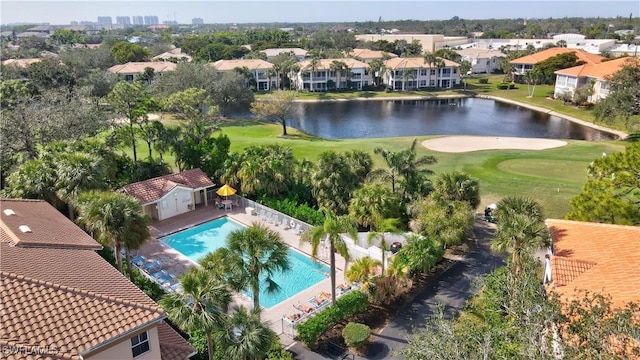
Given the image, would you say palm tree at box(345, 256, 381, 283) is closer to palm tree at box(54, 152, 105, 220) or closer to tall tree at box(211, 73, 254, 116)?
palm tree at box(54, 152, 105, 220)

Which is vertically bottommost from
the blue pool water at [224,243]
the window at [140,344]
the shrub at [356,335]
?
the blue pool water at [224,243]

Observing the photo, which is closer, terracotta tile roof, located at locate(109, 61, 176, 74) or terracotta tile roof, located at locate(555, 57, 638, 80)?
terracotta tile roof, located at locate(555, 57, 638, 80)

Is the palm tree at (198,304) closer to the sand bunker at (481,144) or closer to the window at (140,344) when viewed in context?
the window at (140,344)

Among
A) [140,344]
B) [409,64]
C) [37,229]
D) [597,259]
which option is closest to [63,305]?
[140,344]

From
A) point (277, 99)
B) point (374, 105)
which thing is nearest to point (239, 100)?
point (277, 99)


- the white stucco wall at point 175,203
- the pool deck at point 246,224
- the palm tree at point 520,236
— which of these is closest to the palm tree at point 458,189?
the palm tree at point 520,236

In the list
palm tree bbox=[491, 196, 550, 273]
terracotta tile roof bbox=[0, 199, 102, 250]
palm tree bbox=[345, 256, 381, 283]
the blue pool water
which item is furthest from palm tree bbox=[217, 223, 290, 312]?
palm tree bbox=[491, 196, 550, 273]
